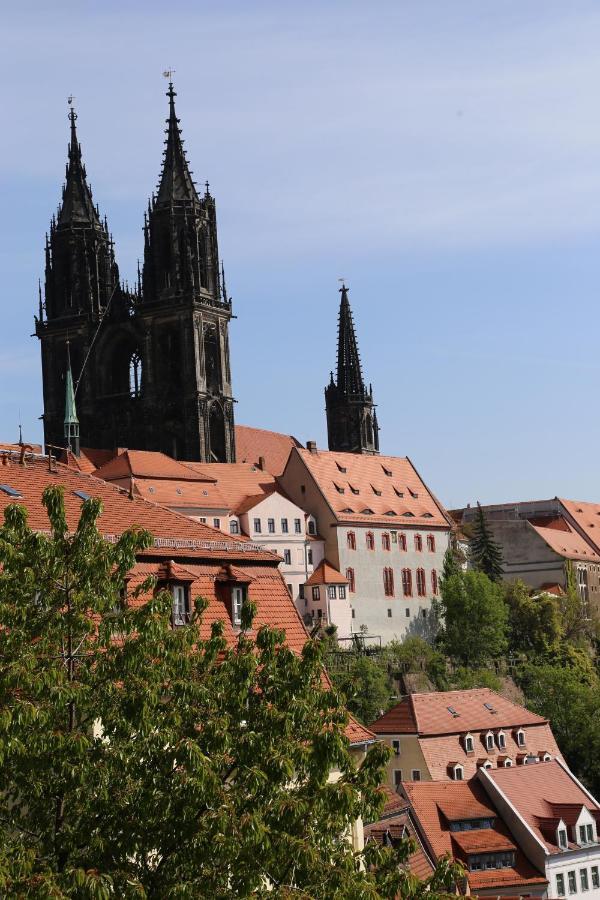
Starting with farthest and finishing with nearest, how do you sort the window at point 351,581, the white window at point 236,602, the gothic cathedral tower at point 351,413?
the gothic cathedral tower at point 351,413 → the window at point 351,581 → the white window at point 236,602

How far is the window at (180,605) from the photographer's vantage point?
2825 cm

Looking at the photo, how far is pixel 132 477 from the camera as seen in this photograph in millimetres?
118688

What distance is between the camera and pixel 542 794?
75.4m

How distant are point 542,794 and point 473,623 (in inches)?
1686

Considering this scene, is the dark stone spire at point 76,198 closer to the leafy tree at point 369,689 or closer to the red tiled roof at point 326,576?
the red tiled roof at point 326,576

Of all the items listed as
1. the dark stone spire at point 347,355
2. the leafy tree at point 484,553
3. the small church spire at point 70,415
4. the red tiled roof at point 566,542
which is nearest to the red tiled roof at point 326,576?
the leafy tree at point 484,553

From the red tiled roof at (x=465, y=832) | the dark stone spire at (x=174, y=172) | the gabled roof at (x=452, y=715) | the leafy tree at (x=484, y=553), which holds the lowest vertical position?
the red tiled roof at (x=465, y=832)

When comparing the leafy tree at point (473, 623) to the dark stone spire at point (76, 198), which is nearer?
the leafy tree at point (473, 623)

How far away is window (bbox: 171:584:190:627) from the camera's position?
92.7 feet

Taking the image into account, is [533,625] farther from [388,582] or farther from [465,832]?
[465,832]

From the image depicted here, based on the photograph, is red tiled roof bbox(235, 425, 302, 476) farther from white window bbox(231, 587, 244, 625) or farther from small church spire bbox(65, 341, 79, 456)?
white window bbox(231, 587, 244, 625)

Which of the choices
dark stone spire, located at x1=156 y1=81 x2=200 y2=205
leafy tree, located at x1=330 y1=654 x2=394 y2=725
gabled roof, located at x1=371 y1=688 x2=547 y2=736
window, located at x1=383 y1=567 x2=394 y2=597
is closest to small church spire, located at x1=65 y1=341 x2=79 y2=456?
dark stone spire, located at x1=156 y1=81 x2=200 y2=205

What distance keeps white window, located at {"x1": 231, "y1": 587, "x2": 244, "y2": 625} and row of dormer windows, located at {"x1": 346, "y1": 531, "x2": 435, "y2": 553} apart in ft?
295

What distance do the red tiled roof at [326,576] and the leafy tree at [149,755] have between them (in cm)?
9322
